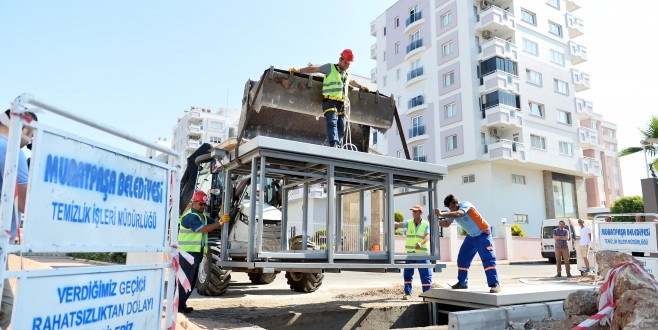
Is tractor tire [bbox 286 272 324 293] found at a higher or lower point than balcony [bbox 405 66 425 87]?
lower

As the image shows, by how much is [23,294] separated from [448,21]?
121ft

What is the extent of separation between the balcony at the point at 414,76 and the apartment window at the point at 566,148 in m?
11.8

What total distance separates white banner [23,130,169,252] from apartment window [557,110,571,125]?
3850 cm

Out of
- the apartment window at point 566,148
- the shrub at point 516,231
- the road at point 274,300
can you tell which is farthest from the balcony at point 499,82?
the road at point 274,300

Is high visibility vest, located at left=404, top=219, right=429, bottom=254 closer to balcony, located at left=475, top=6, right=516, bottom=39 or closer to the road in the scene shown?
the road

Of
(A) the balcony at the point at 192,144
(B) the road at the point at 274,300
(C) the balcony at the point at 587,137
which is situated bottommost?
Result: (B) the road at the point at 274,300

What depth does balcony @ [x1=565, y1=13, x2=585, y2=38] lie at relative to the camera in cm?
3966

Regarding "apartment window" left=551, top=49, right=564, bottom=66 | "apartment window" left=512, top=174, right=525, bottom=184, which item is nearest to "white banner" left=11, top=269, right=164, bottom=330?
"apartment window" left=512, top=174, right=525, bottom=184

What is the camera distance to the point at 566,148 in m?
37.0

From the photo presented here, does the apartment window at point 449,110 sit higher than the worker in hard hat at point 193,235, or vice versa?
the apartment window at point 449,110

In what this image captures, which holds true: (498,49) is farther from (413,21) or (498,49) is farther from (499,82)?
(413,21)

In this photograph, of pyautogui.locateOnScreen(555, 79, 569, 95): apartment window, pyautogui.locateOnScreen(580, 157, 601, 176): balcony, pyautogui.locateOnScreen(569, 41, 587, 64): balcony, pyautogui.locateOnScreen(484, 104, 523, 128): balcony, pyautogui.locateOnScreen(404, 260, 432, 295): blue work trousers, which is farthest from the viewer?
pyautogui.locateOnScreen(569, 41, 587, 64): balcony

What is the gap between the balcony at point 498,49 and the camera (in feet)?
108

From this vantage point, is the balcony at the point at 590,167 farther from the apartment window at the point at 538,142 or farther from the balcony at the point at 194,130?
the balcony at the point at 194,130
